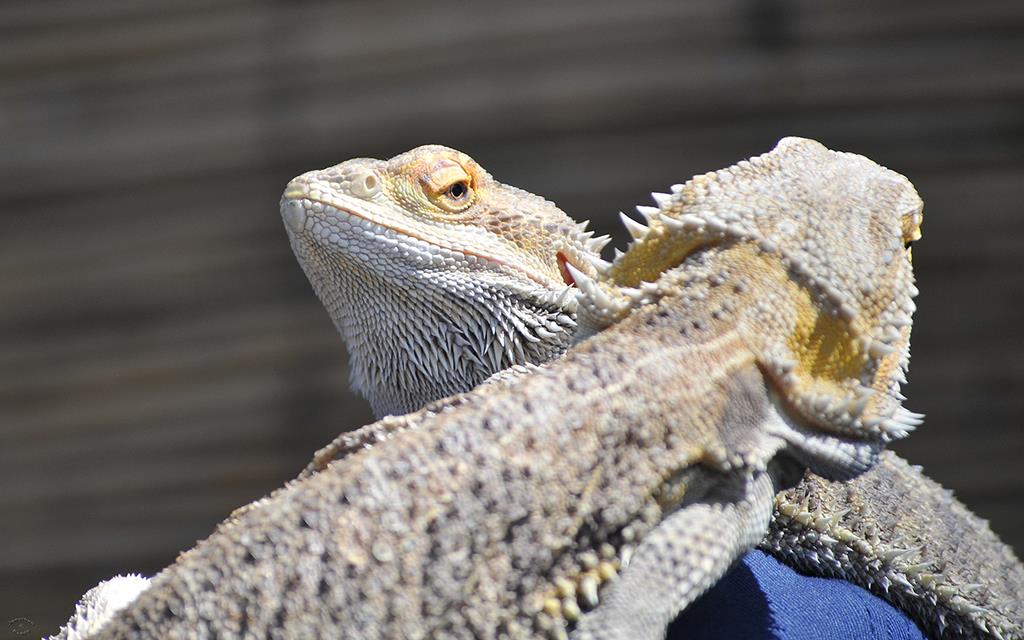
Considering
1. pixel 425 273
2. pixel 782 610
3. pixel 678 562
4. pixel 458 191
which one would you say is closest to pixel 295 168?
pixel 458 191

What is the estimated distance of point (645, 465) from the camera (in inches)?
36.0

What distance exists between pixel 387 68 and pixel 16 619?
2038 mm

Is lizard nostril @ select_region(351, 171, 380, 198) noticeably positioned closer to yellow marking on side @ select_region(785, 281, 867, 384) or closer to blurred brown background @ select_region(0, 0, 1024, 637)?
yellow marking on side @ select_region(785, 281, 867, 384)

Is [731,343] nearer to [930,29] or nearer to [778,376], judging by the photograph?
[778,376]

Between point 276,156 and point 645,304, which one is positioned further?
point 276,156

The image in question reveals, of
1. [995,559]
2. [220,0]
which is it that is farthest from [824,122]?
[220,0]

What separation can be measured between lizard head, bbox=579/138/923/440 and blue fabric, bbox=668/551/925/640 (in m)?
0.24

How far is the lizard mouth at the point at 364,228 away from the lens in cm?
160

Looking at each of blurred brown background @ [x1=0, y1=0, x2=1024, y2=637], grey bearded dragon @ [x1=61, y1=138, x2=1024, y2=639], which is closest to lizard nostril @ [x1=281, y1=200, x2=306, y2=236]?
grey bearded dragon @ [x1=61, y1=138, x2=1024, y2=639]

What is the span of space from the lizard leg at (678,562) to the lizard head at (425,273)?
60cm

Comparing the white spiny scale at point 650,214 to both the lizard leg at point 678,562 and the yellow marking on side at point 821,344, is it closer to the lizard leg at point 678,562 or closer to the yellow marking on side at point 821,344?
the yellow marking on side at point 821,344

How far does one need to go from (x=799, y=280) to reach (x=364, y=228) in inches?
30.0

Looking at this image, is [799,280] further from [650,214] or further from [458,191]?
[458,191]

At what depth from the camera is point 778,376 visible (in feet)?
3.27
